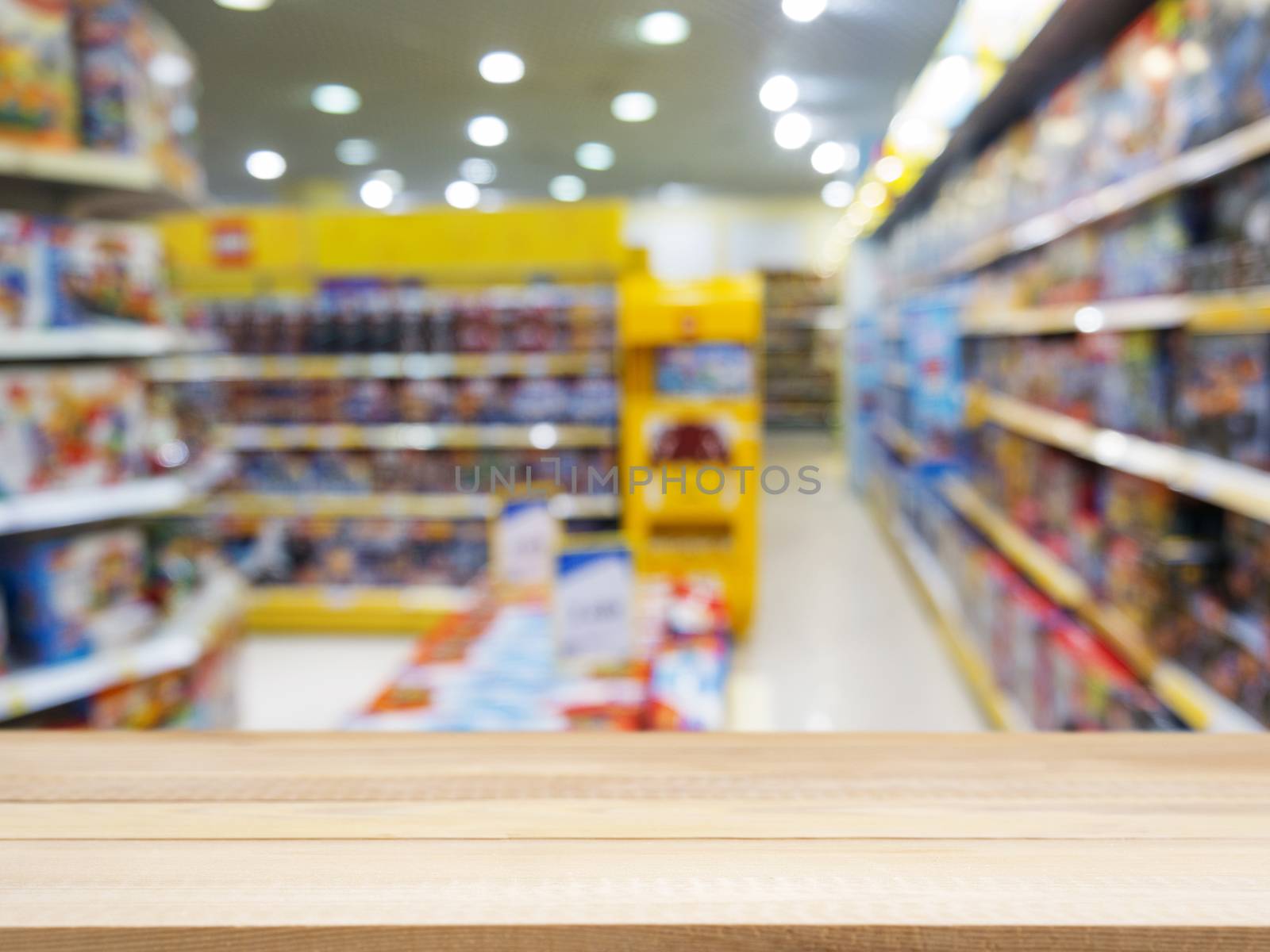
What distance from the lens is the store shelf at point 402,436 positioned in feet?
15.3

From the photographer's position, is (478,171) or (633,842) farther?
(478,171)

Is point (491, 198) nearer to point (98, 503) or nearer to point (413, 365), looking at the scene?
point (98, 503)

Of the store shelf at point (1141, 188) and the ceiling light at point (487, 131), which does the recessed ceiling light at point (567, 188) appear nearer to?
the ceiling light at point (487, 131)

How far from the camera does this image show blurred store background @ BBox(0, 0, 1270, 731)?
1.10 m

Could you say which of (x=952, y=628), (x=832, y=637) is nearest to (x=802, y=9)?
(x=832, y=637)

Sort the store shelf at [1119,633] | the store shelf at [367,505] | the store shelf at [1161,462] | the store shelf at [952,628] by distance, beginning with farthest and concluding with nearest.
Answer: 1. the store shelf at [367,505]
2. the store shelf at [952,628]
3. the store shelf at [1119,633]
4. the store shelf at [1161,462]

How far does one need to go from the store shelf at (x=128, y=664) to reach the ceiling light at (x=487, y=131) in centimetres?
141

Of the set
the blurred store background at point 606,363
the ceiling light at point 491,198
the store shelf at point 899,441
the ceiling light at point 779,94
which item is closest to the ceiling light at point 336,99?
the blurred store background at point 606,363

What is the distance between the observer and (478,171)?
1263 mm

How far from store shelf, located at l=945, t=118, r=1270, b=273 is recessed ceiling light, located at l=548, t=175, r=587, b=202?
1.04 metres

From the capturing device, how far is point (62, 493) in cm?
195

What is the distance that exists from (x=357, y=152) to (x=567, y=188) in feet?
0.91

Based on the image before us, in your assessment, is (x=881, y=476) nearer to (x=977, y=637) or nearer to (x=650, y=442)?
(x=977, y=637)

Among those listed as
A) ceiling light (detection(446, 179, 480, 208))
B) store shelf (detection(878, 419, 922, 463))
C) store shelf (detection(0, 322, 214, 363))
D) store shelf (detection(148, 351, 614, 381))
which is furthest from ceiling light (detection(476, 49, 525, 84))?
store shelf (detection(878, 419, 922, 463))
